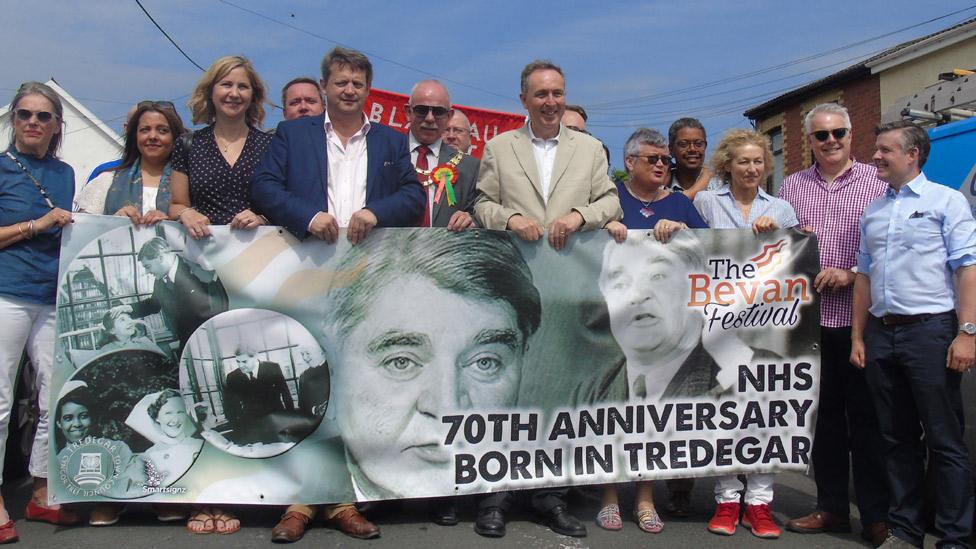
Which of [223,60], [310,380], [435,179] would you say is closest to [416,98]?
[435,179]

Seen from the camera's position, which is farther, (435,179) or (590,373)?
(435,179)

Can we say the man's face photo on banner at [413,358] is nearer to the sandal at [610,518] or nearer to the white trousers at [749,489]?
the sandal at [610,518]

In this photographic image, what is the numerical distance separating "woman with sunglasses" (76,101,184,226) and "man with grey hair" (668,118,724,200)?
3050 millimetres

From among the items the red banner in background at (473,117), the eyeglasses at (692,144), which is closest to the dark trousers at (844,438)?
the eyeglasses at (692,144)

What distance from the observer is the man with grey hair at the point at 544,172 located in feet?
14.5

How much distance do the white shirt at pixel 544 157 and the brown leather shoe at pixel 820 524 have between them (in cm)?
217

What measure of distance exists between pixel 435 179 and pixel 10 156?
7.29 feet

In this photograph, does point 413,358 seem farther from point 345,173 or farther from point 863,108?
point 863,108

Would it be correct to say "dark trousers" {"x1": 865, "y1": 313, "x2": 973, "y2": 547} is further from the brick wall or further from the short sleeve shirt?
the brick wall

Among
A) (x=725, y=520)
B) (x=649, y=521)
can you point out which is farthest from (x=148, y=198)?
(x=725, y=520)

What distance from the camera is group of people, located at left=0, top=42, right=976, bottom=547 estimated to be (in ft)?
13.0

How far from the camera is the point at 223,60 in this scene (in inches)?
177

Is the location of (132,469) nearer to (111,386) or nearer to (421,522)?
(111,386)

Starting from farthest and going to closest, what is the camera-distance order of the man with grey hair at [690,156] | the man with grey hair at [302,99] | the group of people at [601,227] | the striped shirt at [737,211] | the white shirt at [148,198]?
the man with grey hair at [302,99], the man with grey hair at [690,156], the striped shirt at [737,211], the white shirt at [148,198], the group of people at [601,227]
